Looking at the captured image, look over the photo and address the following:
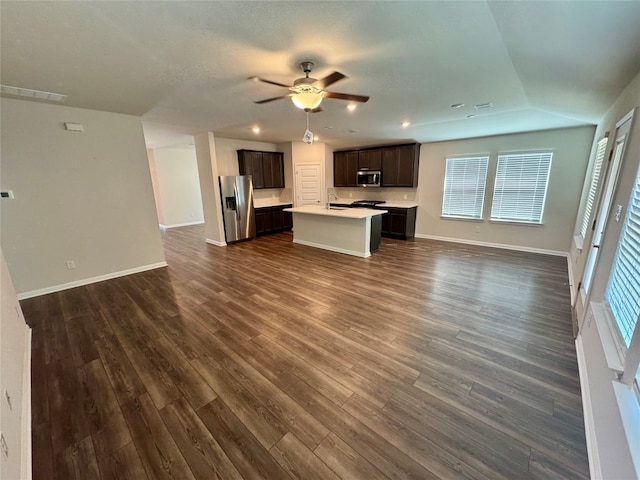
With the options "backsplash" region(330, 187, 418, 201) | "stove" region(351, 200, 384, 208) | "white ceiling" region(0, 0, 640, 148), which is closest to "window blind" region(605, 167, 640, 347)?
"white ceiling" region(0, 0, 640, 148)

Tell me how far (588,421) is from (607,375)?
0.38 meters

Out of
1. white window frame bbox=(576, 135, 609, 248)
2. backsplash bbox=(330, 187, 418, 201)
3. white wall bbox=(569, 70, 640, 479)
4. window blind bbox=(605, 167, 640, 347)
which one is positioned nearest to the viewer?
white wall bbox=(569, 70, 640, 479)

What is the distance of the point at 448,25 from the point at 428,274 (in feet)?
10.9

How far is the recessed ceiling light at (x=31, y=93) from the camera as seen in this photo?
9.10 feet

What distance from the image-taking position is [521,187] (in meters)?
5.36

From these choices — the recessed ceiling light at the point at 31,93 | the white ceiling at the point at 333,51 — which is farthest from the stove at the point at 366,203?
the recessed ceiling light at the point at 31,93

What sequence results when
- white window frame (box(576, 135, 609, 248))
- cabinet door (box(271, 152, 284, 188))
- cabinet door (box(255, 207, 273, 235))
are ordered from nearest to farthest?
white window frame (box(576, 135, 609, 248))
cabinet door (box(255, 207, 273, 235))
cabinet door (box(271, 152, 284, 188))

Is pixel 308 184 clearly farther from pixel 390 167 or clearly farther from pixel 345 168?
pixel 390 167

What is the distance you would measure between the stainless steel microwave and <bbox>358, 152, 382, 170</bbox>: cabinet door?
14cm

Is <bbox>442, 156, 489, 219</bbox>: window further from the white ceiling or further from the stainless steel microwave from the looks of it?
the white ceiling

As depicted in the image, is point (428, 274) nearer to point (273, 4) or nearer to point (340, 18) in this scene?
point (340, 18)

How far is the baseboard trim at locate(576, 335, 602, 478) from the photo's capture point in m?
1.35

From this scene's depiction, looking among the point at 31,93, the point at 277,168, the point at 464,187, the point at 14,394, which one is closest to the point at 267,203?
the point at 277,168

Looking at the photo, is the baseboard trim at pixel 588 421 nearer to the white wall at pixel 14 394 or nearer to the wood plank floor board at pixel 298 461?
the wood plank floor board at pixel 298 461
